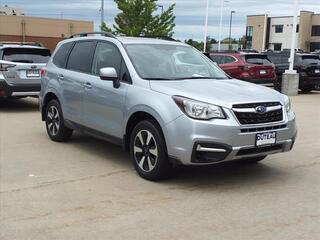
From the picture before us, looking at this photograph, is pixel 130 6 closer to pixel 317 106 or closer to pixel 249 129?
pixel 317 106

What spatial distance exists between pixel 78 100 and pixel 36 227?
3305 millimetres

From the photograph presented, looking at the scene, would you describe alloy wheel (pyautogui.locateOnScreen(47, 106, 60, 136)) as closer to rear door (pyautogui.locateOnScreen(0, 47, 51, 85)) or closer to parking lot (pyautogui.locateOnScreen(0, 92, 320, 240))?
parking lot (pyautogui.locateOnScreen(0, 92, 320, 240))

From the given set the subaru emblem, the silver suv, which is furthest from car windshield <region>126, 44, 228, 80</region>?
the subaru emblem

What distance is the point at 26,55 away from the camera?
1270cm

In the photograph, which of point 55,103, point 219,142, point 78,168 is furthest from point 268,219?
point 55,103

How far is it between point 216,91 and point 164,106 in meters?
0.67

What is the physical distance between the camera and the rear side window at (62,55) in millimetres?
8594

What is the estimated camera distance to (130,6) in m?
31.7

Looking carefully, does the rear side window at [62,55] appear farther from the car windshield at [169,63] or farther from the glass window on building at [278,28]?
the glass window on building at [278,28]

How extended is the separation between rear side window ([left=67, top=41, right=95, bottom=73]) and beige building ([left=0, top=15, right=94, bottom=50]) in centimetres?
6039

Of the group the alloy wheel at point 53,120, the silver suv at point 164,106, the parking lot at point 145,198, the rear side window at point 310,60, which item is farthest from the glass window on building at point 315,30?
the silver suv at point 164,106

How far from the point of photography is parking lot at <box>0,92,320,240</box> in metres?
4.66

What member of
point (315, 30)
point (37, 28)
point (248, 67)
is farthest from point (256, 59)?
point (315, 30)

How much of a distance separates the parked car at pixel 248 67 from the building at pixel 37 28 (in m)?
50.5
